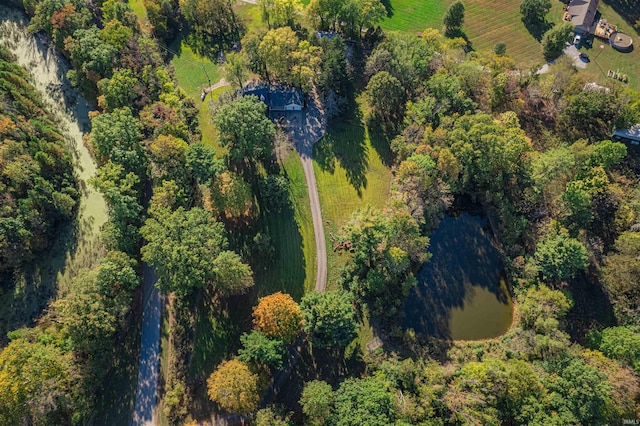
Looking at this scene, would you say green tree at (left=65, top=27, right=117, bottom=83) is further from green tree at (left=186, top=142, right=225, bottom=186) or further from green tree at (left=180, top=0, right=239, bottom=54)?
green tree at (left=186, top=142, right=225, bottom=186)

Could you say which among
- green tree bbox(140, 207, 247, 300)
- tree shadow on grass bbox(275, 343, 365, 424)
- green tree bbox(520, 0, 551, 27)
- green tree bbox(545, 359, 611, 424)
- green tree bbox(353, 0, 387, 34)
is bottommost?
green tree bbox(545, 359, 611, 424)

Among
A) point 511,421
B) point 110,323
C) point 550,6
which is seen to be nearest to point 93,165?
point 110,323

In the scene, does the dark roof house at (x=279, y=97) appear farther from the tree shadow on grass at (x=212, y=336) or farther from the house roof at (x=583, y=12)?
the house roof at (x=583, y=12)

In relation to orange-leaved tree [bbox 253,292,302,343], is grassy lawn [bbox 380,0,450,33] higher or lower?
higher

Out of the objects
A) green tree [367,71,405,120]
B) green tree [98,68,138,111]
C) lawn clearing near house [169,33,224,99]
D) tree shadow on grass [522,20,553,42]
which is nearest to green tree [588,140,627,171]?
green tree [367,71,405,120]

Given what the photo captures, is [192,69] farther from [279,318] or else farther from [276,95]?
[279,318]
